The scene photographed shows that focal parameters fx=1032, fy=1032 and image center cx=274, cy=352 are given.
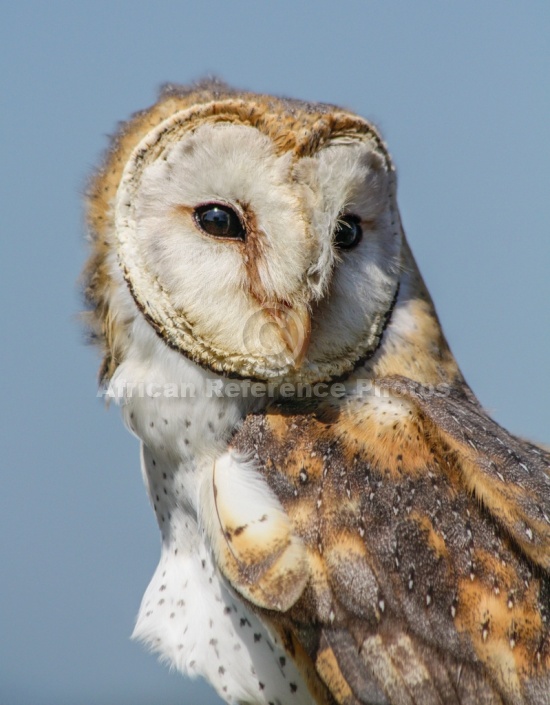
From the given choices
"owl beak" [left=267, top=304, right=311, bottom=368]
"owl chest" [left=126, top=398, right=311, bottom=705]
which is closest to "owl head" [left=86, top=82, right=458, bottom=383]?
"owl beak" [left=267, top=304, right=311, bottom=368]

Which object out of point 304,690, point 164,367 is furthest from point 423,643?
point 164,367

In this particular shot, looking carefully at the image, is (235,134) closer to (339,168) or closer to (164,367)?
(339,168)

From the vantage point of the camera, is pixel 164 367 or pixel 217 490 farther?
pixel 164 367

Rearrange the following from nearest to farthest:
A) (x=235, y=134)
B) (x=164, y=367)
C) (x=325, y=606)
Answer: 1. (x=325, y=606)
2. (x=235, y=134)
3. (x=164, y=367)

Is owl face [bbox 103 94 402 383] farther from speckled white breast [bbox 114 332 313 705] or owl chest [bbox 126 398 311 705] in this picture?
owl chest [bbox 126 398 311 705]

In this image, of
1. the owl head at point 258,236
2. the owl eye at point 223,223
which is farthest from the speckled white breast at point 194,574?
the owl eye at point 223,223

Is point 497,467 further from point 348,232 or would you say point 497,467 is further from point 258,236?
point 258,236

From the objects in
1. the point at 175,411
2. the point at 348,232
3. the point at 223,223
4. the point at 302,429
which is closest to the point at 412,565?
the point at 302,429
